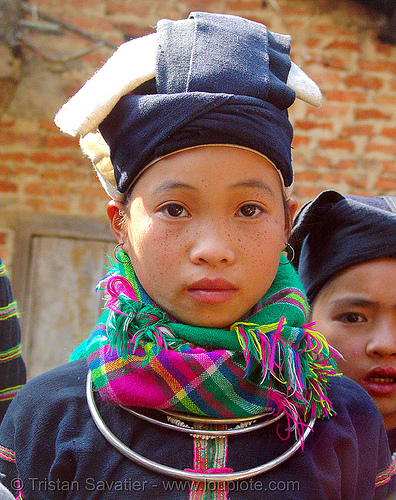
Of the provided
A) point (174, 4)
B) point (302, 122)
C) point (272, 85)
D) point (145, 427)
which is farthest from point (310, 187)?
point (145, 427)

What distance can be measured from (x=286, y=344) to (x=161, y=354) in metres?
0.29

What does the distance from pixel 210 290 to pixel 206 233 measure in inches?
5.0

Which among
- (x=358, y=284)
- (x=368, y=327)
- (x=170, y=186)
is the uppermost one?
(x=170, y=186)

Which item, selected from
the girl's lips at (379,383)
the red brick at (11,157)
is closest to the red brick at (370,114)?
the red brick at (11,157)

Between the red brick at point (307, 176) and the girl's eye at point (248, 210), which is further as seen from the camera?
the red brick at point (307, 176)

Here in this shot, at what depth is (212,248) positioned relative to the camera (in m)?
1.22

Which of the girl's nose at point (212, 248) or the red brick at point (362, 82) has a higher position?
the red brick at point (362, 82)

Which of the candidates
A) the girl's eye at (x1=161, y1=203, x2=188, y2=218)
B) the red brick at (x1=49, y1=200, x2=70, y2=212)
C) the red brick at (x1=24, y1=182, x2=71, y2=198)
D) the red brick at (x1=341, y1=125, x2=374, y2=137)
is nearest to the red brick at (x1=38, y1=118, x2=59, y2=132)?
the red brick at (x1=24, y1=182, x2=71, y2=198)

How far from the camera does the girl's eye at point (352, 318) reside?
184 cm

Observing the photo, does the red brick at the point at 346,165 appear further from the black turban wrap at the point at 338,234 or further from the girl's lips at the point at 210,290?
the girl's lips at the point at 210,290

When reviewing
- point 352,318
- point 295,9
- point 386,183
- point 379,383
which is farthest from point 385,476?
point 295,9

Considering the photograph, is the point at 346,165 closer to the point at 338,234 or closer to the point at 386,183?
the point at 386,183

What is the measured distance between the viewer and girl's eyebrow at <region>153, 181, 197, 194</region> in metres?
1.26

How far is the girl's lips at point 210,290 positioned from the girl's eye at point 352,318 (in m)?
0.72
